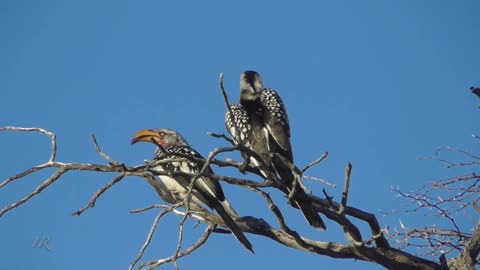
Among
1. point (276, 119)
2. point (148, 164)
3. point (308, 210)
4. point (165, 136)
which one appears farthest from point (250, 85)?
point (148, 164)

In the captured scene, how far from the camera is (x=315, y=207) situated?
4512 millimetres

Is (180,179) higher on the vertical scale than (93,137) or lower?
higher

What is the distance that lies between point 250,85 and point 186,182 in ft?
3.73

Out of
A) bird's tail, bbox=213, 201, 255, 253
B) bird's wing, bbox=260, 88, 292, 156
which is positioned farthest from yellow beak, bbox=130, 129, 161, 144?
bird's tail, bbox=213, 201, 255, 253

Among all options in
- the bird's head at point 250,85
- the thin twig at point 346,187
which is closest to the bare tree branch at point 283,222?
the thin twig at point 346,187

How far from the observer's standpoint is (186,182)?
575 centimetres

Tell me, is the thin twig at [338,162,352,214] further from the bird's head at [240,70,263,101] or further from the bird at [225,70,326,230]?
the bird's head at [240,70,263,101]

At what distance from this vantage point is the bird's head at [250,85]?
6262 mm

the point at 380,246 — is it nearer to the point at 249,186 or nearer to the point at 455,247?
the point at 455,247

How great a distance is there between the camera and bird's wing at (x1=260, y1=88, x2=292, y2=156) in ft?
18.3

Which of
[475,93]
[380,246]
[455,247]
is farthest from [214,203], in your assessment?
[475,93]

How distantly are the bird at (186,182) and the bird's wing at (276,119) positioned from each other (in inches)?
23.1

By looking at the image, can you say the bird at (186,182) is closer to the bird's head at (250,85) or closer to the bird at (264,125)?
the bird at (264,125)

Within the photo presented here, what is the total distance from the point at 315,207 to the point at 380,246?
46 centimetres
